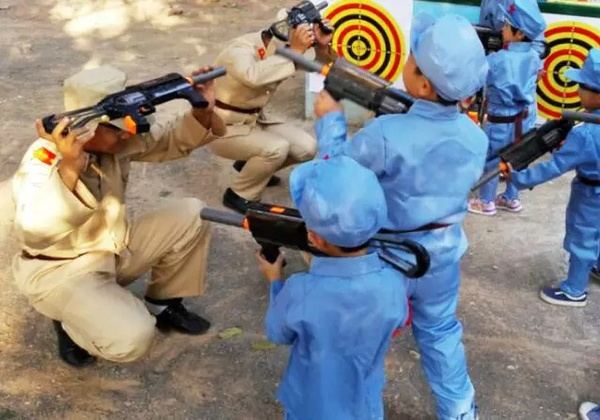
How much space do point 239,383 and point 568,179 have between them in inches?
126

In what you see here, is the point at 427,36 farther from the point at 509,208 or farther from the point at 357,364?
the point at 509,208

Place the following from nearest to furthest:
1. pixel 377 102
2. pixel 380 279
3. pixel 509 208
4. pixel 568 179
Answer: pixel 380 279
pixel 377 102
pixel 509 208
pixel 568 179

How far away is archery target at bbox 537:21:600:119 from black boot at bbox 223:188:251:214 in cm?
251

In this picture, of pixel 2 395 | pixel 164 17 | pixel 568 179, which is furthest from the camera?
pixel 164 17

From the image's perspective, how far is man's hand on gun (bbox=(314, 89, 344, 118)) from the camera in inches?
131

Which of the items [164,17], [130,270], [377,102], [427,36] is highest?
[427,36]

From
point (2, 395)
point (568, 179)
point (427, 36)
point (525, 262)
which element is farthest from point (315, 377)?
point (568, 179)

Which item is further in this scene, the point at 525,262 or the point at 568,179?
the point at 568,179

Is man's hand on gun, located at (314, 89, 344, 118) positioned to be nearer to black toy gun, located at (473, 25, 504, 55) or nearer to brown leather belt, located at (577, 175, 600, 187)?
brown leather belt, located at (577, 175, 600, 187)

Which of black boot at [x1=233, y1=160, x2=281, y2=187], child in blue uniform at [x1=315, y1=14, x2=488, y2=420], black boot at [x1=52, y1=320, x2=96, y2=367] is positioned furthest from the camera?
black boot at [x1=233, y1=160, x2=281, y2=187]

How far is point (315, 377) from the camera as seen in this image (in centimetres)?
271

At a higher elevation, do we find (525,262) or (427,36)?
(427,36)

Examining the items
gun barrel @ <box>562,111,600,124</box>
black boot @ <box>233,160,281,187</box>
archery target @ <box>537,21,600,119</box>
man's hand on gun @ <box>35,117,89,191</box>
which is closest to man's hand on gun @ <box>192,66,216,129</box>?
man's hand on gun @ <box>35,117,89,191</box>

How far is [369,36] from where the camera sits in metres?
6.25
